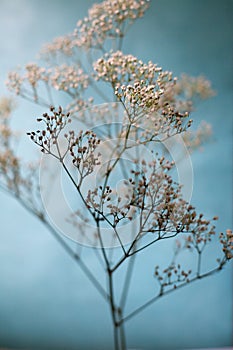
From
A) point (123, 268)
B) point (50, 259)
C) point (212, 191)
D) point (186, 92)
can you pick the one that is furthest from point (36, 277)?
point (186, 92)

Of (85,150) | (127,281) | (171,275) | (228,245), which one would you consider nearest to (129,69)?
(85,150)

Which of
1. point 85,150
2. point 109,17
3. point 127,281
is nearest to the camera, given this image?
point 85,150

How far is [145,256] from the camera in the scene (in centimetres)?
214

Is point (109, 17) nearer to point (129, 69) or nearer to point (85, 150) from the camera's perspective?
point (129, 69)

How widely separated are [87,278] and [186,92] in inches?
36.0

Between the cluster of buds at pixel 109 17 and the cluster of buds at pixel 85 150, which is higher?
the cluster of buds at pixel 109 17

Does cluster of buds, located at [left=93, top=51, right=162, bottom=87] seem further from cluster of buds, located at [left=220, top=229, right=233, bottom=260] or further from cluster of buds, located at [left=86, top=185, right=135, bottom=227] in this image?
cluster of buds, located at [left=220, top=229, right=233, bottom=260]

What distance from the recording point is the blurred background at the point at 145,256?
6.95 ft

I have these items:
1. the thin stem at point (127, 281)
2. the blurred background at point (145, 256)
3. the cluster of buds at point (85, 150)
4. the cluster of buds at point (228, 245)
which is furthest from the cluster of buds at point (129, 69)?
the thin stem at point (127, 281)

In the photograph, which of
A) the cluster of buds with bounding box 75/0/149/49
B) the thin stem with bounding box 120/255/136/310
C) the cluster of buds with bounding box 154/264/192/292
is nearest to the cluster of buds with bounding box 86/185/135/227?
the cluster of buds with bounding box 154/264/192/292

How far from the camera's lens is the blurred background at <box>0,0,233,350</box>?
2119mm

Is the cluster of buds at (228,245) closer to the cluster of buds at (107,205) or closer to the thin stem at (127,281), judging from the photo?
the cluster of buds at (107,205)

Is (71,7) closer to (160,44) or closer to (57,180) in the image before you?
(160,44)

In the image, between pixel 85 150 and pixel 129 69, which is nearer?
pixel 85 150
